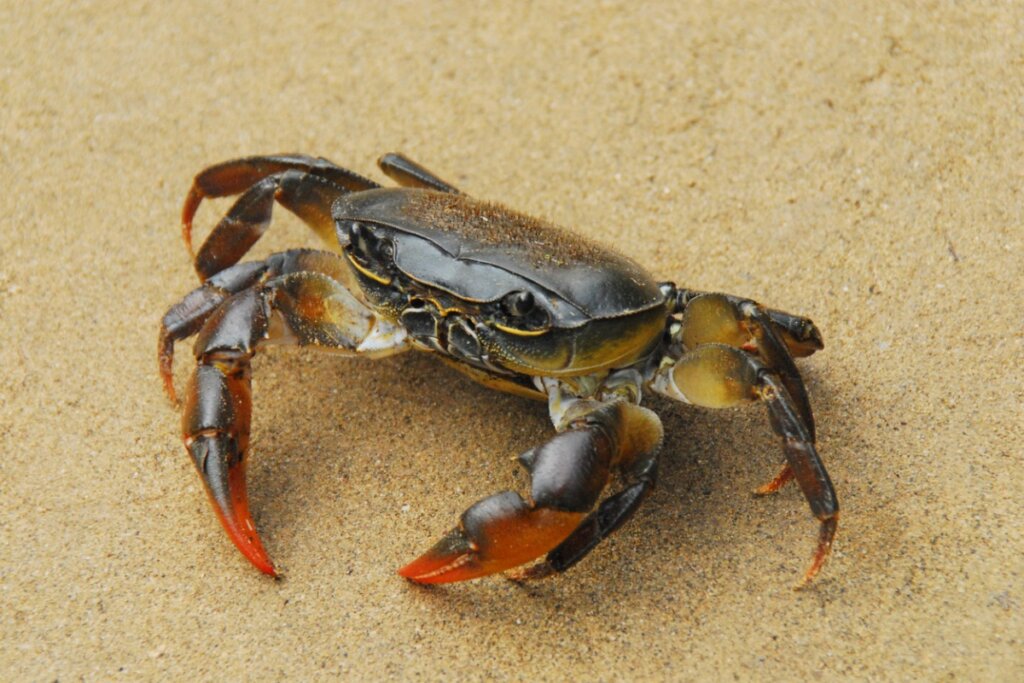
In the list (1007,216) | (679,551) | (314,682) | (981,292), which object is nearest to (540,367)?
(679,551)

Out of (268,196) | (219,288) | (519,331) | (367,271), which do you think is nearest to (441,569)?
(519,331)

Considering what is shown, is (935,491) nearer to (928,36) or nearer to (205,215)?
(928,36)

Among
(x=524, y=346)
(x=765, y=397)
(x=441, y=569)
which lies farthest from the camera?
(x=524, y=346)

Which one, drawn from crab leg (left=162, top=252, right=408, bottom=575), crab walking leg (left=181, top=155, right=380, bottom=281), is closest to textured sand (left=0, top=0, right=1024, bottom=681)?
crab leg (left=162, top=252, right=408, bottom=575)

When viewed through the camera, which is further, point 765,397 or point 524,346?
point 524,346

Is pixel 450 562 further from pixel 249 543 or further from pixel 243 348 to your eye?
Result: pixel 243 348

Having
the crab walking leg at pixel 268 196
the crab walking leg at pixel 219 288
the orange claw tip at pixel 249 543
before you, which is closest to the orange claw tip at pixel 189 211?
the crab walking leg at pixel 268 196

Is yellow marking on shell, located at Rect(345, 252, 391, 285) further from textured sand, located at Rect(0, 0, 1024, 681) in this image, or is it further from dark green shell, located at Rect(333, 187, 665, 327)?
textured sand, located at Rect(0, 0, 1024, 681)
